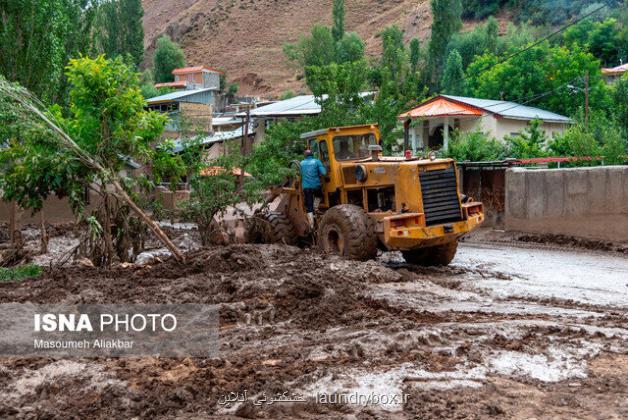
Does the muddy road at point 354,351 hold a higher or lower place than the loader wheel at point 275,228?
lower

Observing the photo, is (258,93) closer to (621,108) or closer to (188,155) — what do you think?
(621,108)

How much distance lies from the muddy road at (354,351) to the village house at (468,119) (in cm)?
3067

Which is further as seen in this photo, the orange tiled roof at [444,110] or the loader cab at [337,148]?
the orange tiled roof at [444,110]

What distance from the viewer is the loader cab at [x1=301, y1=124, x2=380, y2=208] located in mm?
16172

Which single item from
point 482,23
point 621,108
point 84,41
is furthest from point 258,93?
point 84,41

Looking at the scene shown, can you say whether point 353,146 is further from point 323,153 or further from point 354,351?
point 354,351

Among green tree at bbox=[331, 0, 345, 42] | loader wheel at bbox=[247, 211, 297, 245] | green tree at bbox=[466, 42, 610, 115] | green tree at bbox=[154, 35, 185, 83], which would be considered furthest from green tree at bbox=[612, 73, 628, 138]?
green tree at bbox=[154, 35, 185, 83]

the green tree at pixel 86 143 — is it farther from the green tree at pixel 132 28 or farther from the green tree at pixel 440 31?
the green tree at pixel 132 28

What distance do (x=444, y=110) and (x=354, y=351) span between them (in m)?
37.4

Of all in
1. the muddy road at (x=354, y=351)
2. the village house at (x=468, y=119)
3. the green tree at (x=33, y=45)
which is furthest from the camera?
the village house at (x=468, y=119)

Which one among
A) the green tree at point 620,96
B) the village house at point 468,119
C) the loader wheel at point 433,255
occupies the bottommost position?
the loader wheel at point 433,255

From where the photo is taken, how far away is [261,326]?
1009 centimetres

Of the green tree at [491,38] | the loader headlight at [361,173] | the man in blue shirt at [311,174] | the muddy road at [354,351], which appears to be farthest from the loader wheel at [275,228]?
the green tree at [491,38]

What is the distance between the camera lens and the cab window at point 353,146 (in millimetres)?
16375
